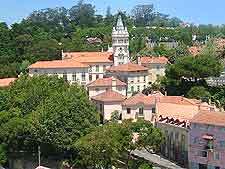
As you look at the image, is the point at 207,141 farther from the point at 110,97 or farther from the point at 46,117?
the point at 110,97

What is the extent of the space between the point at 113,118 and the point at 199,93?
7.87 m

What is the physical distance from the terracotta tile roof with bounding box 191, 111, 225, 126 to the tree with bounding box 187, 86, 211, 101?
42.8ft

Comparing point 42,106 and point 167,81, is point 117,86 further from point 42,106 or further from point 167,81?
point 42,106

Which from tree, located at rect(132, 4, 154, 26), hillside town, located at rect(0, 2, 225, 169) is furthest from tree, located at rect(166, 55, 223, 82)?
tree, located at rect(132, 4, 154, 26)

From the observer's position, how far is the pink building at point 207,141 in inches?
1225

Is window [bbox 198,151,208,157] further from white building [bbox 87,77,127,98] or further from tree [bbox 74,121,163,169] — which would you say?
white building [bbox 87,77,127,98]

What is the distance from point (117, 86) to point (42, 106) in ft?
41.3

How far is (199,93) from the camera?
153 feet

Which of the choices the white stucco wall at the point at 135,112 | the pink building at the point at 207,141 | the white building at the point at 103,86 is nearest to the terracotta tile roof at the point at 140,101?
the white stucco wall at the point at 135,112

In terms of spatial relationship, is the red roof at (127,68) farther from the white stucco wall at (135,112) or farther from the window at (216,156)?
the window at (216,156)

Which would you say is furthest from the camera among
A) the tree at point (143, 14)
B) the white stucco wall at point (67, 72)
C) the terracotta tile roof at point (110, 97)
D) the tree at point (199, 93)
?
the tree at point (143, 14)

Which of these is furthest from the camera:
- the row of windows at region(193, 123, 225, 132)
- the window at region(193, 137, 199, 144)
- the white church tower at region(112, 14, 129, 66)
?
the white church tower at region(112, 14, 129, 66)

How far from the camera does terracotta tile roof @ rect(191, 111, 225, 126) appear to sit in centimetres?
3122

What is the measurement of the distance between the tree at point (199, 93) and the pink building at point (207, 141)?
1317 cm
